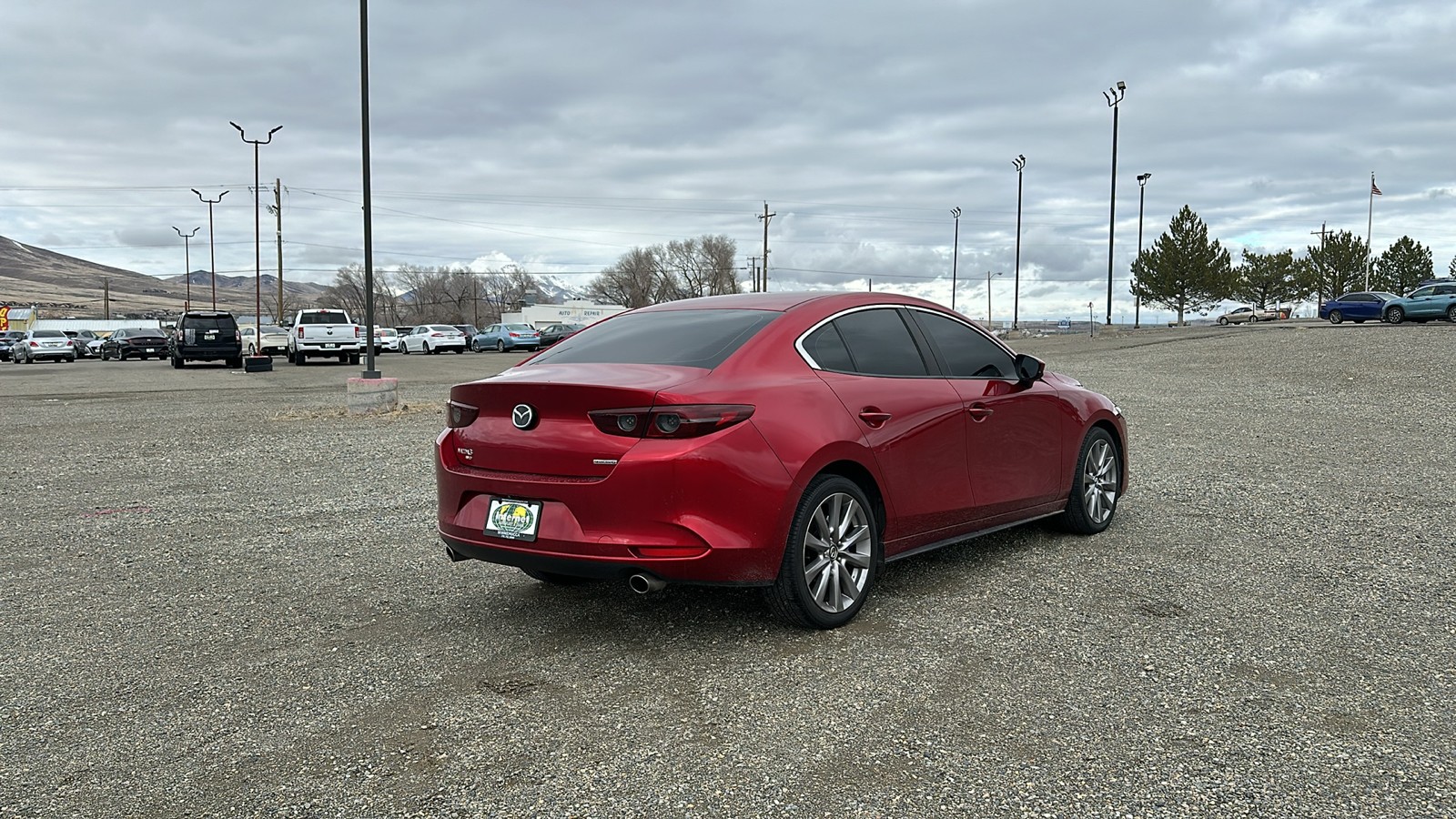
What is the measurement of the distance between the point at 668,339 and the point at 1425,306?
3891 centimetres

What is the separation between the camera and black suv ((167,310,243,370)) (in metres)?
32.8

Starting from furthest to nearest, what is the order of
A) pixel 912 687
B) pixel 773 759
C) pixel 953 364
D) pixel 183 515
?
pixel 183 515, pixel 953 364, pixel 912 687, pixel 773 759

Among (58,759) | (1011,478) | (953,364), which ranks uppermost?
(953,364)

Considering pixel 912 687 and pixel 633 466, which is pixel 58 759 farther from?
pixel 912 687

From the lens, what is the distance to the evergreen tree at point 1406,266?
253 feet

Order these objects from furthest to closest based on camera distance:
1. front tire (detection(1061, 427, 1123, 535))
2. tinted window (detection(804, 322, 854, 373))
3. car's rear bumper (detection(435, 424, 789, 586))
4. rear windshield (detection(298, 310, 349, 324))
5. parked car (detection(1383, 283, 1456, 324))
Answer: parked car (detection(1383, 283, 1456, 324)), rear windshield (detection(298, 310, 349, 324)), front tire (detection(1061, 427, 1123, 535)), tinted window (detection(804, 322, 854, 373)), car's rear bumper (detection(435, 424, 789, 586))

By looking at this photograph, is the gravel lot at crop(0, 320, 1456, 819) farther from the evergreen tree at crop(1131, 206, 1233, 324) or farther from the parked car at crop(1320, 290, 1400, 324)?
the evergreen tree at crop(1131, 206, 1233, 324)

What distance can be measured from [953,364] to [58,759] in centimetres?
428

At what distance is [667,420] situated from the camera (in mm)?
4062

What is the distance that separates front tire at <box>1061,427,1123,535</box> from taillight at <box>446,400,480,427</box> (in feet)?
12.1

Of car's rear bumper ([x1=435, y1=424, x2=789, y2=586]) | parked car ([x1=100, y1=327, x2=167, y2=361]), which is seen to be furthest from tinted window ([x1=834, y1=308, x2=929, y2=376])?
parked car ([x1=100, y1=327, x2=167, y2=361])

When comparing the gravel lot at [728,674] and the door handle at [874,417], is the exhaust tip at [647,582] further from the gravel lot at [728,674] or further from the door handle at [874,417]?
the door handle at [874,417]

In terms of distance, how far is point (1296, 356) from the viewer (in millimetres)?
22109

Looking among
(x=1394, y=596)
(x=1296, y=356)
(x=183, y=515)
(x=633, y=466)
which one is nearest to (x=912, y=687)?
(x=633, y=466)
